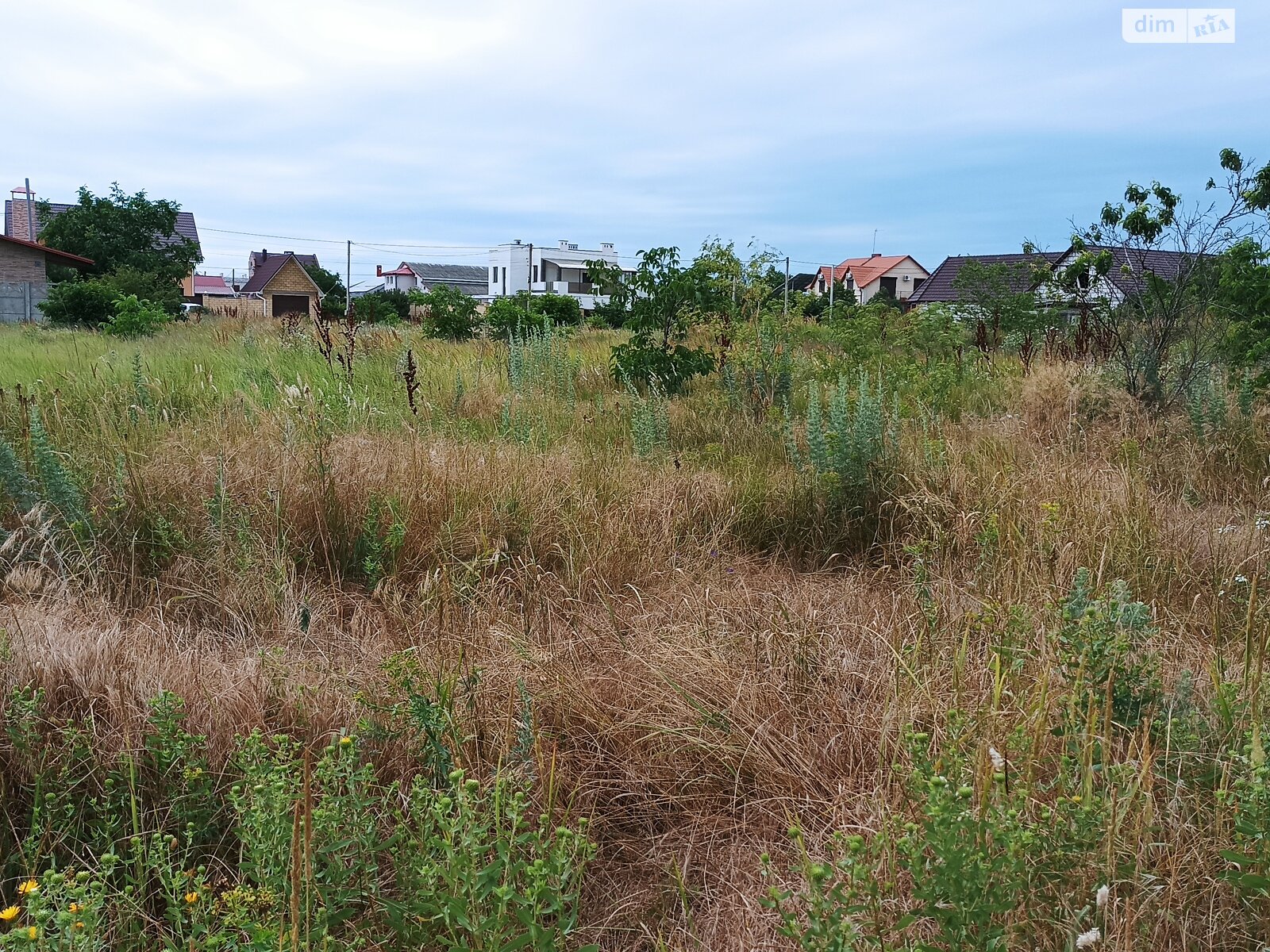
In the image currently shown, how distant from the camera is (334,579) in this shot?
346 cm

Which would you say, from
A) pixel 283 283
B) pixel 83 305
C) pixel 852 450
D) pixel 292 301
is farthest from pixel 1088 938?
pixel 283 283

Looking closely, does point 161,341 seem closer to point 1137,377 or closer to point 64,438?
point 64,438

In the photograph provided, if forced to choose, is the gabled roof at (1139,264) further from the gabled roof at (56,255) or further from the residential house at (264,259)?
the residential house at (264,259)

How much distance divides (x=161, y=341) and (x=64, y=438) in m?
7.55

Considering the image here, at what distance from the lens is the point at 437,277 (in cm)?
7556

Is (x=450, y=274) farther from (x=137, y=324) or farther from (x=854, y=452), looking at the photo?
(x=854, y=452)

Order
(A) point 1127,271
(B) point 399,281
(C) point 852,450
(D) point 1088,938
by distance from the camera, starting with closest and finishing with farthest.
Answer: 1. (D) point 1088,938
2. (C) point 852,450
3. (A) point 1127,271
4. (B) point 399,281

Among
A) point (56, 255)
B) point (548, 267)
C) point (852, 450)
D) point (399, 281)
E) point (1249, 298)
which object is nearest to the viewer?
point (852, 450)

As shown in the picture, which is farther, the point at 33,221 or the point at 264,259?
the point at 264,259

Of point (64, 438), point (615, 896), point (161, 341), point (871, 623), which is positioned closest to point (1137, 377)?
point (871, 623)

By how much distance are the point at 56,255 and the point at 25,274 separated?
1.15 meters

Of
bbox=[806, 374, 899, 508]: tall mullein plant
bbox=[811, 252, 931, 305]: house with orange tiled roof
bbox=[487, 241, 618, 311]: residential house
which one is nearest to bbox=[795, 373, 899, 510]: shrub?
bbox=[806, 374, 899, 508]: tall mullein plant

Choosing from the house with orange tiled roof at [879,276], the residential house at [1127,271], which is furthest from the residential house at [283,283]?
the residential house at [1127,271]

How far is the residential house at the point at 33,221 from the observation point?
36500 millimetres
